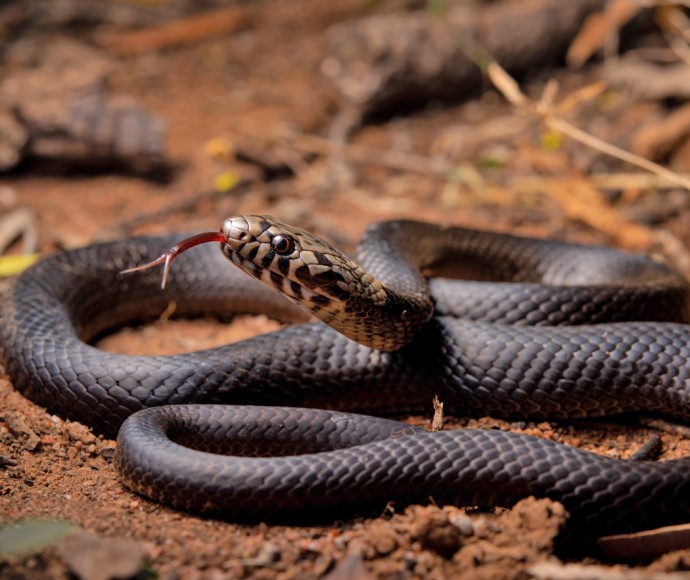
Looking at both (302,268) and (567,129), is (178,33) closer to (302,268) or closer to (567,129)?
(567,129)

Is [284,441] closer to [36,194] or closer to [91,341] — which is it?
[91,341]

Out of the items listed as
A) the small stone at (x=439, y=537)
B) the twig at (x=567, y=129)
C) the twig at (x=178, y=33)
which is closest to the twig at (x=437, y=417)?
the small stone at (x=439, y=537)

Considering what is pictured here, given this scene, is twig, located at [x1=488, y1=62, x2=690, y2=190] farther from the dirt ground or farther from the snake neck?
the snake neck

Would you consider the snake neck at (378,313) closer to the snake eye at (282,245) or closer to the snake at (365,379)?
the snake at (365,379)

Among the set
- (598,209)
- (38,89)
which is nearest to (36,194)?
(38,89)

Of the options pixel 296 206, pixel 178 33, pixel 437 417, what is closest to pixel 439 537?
pixel 437 417
